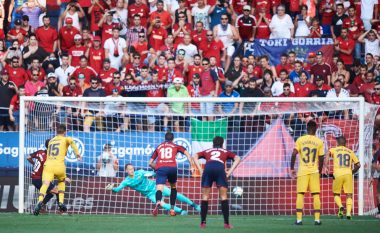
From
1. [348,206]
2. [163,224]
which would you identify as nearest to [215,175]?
[163,224]

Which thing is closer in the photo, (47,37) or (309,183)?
(309,183)

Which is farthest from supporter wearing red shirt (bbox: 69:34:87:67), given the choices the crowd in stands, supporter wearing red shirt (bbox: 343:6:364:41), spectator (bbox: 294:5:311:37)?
supporter wearing red shirt (bbox: 343:6:364:41)

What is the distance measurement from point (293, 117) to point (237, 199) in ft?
6.98

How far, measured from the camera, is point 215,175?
19234mm

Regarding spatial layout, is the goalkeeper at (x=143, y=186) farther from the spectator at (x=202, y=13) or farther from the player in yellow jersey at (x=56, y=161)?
the spectator at (x=202, y=13)

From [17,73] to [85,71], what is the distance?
1658mm

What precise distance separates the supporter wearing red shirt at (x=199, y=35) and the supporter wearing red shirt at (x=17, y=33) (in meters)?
4.37

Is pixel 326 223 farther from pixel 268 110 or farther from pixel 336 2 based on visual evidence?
pixel 336 2

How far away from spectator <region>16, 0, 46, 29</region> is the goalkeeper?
7.79 metres

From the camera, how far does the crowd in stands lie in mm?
27047

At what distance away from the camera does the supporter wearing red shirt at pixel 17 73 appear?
2766cm

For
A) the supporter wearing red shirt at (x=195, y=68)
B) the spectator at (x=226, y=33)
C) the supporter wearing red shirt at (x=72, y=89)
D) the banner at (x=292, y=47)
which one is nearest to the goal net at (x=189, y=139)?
the supporter wearing red shirt at (x=72, y=89)

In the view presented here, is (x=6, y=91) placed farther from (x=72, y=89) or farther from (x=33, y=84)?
(x=72, y=89)

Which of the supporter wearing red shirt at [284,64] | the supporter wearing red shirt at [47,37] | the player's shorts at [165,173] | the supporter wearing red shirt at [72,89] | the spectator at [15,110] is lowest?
the player's shorts at [165,173]
